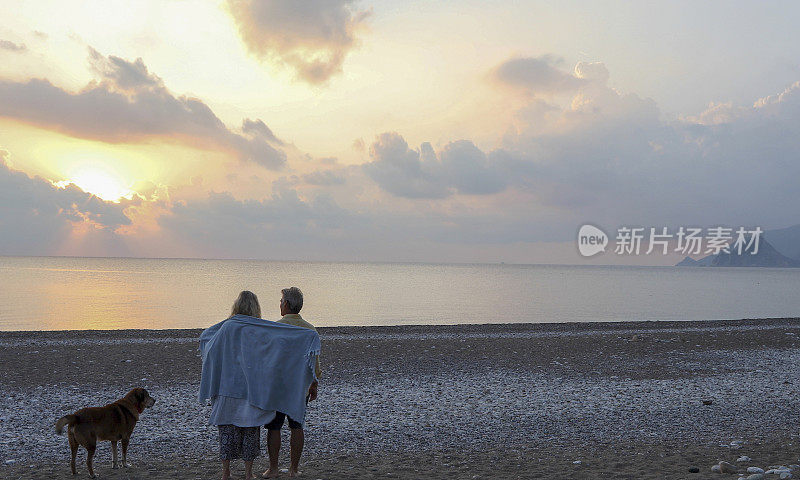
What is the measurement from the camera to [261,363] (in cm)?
712

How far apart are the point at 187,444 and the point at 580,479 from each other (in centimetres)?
578

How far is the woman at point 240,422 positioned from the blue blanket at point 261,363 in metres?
0.09

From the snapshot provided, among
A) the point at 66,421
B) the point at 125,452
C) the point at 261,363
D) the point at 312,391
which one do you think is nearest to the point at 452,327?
the point at 125,452

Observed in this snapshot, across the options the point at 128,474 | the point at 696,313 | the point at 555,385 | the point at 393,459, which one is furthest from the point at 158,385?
the point at 696,313

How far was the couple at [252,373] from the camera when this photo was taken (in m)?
7.04

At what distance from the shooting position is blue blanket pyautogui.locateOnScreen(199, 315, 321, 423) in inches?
278

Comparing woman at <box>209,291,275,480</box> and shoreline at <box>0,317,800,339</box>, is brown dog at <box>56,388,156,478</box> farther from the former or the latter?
shoreline at <box>0,317,800,339</box>

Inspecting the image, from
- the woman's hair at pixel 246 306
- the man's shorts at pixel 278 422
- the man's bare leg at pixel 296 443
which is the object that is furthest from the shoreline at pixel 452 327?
the woman's hair at pixel 246 306

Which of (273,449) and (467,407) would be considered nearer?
(273,449)

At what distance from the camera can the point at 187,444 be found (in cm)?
957

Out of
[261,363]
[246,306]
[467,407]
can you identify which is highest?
[246,306]

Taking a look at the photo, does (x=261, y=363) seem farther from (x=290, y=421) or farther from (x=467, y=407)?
(x=467, y=407)

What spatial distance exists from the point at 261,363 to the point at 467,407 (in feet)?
21.2

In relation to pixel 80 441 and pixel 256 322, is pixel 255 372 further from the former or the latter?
pixel 80 441
